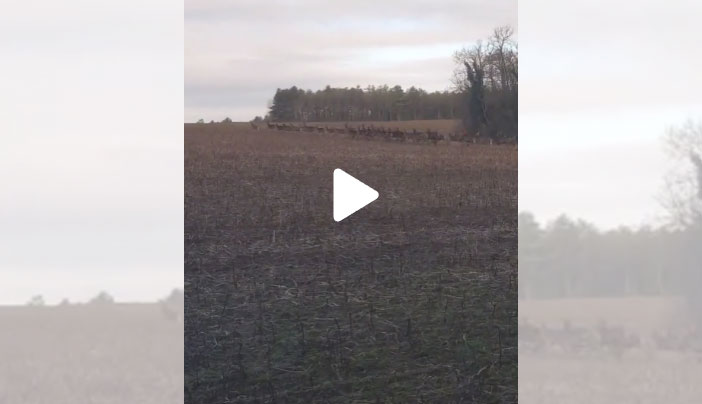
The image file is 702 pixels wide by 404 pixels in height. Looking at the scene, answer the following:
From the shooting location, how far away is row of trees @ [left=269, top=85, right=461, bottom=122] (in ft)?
15.1

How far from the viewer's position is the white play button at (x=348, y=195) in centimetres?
466

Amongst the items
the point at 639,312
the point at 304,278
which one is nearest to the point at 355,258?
the point at 304,278

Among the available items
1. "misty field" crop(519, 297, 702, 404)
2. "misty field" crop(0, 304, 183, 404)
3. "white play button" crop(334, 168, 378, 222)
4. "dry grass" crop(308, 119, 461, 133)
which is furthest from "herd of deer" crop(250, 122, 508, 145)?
"misty field" crop(0, 304, 183, 404)

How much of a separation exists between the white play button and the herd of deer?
232 millimetres

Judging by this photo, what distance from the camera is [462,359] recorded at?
Result: 464cm

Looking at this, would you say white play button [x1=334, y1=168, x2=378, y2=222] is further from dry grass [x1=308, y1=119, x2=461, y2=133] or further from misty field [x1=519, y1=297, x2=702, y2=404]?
misty field [x1=519, y1=297, x2=702, y2=404]

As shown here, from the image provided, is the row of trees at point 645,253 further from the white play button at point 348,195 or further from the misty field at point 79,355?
the misty field at point 79,355

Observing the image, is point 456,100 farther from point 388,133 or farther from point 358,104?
point 358,104

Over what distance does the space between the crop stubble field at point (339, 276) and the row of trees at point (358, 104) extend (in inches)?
5.3

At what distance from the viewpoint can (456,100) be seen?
4.72m

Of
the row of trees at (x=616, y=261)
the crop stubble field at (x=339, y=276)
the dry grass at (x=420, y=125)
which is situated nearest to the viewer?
the crop stubble field at (x=339, y=276)

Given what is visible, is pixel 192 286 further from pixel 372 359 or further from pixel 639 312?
pixel 639 312

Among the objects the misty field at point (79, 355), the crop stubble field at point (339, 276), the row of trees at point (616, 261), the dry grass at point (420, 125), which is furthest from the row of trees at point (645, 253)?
the misty field at point (79, 355)

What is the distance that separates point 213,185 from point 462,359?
1690mm
